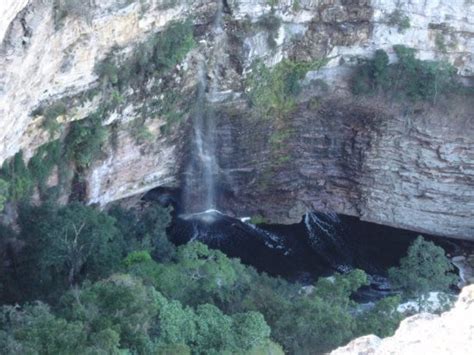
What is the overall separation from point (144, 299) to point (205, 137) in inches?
372

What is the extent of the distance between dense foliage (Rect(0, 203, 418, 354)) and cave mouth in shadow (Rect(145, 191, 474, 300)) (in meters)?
3.12

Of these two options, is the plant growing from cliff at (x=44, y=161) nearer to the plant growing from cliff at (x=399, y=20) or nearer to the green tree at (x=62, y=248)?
the green tree at (x=62, y=248)

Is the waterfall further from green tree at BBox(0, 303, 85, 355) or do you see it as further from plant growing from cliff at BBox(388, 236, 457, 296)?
green tree at BBox(0, 303, 85, 355)

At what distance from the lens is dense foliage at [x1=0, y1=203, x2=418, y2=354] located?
14695mm

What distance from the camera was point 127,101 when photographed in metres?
20.7

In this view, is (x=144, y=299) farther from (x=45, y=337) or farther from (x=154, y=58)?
(x=154, y=58)

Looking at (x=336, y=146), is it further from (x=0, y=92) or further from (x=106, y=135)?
(x=0, y=92)

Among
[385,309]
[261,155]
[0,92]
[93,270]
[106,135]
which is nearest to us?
[0,92]

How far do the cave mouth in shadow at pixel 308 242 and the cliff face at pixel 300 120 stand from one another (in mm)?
370

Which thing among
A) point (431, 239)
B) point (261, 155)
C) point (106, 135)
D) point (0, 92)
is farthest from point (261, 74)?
point (0, 92)

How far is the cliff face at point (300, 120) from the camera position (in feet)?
63.4

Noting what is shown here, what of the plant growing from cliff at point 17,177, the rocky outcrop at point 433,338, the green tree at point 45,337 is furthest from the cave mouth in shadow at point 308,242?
the rocky outcrop at point 433,338

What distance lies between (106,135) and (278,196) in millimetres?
7007

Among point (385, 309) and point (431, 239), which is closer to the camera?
point (385, 309)
